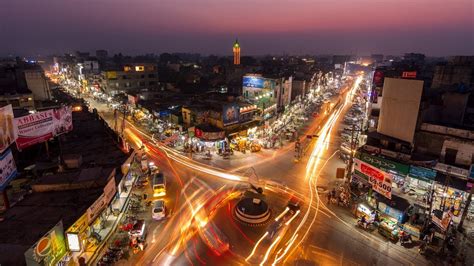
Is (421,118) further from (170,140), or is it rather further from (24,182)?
(24,182)

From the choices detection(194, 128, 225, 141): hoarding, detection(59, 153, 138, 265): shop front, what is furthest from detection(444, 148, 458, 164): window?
detection(59, 153, 138, 265): shop front

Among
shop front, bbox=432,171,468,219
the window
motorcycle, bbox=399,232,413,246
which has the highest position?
the window

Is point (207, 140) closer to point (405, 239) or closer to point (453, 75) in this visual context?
point (405, 239)

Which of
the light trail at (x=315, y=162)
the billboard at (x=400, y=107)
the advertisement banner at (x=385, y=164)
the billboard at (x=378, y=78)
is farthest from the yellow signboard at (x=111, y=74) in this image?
the billboard at (x=400, y=107)

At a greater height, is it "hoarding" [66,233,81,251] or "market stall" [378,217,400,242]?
"hoarding" [66,233,81,251]

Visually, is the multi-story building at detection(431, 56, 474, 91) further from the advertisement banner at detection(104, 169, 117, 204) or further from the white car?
the advertisement banner at detection(104, 169, 117, 204)

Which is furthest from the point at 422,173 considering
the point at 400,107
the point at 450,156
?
the point at 400,107

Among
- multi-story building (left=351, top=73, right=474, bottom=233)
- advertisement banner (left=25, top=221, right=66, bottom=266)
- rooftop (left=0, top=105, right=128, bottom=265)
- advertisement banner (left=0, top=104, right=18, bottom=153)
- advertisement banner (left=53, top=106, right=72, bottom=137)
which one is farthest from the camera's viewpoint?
advertisement banner (left=53, top=106, right=72, bottom=137)

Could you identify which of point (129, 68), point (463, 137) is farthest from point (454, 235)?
point (129, 68)
